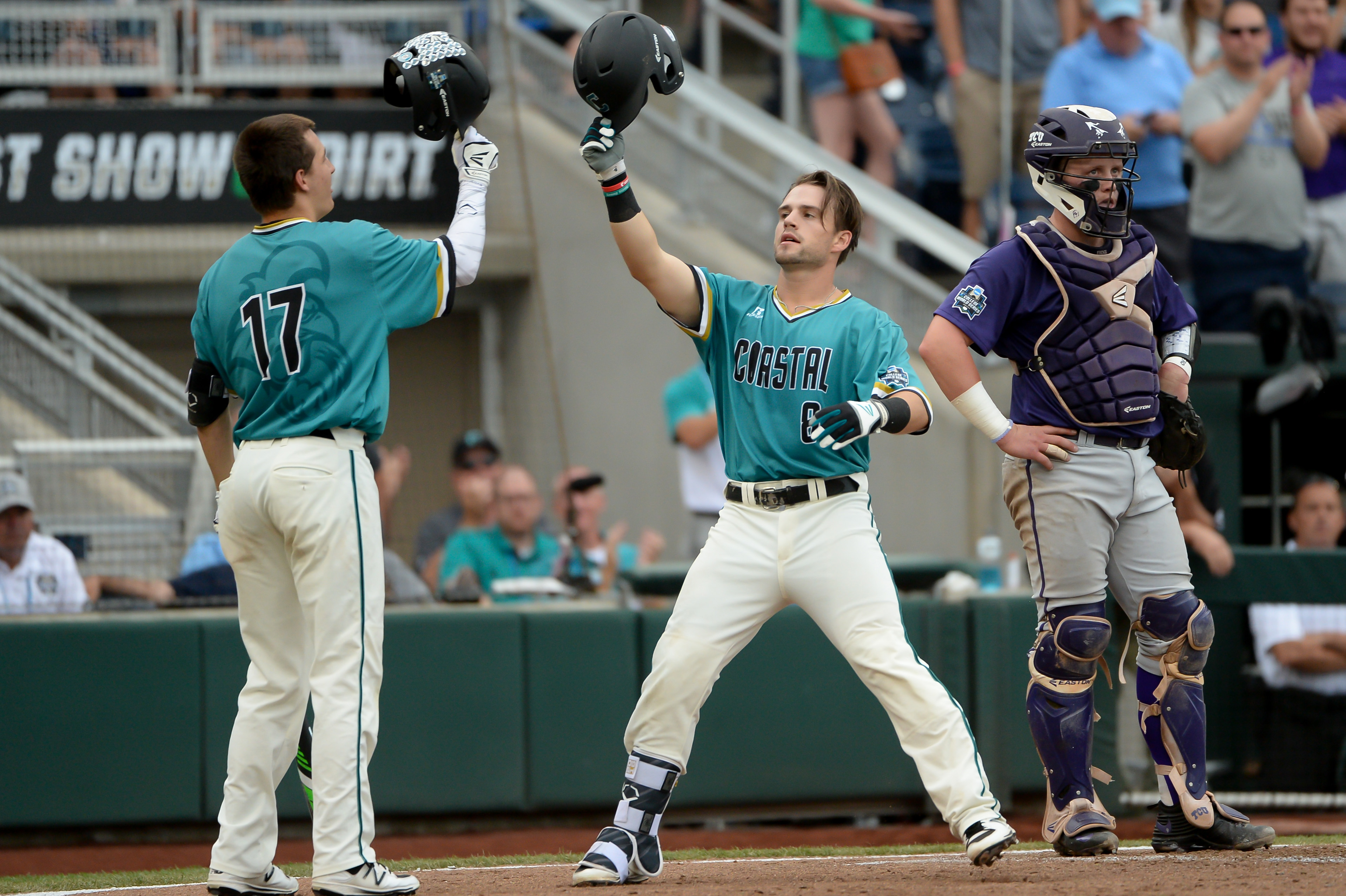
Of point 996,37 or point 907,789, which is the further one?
point 996,37

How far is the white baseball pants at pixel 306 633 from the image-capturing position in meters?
4.34

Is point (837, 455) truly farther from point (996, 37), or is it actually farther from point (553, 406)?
point (996, 37)

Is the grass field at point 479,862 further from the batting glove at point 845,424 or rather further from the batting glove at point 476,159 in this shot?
the batting glove at point 476,159

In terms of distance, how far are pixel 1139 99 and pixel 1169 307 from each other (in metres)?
4.29

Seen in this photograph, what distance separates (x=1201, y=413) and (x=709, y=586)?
3568mm

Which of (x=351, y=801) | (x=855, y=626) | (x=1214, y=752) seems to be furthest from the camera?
(x=1214, y=752)

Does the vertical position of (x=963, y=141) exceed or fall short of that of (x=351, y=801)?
it exceeds it

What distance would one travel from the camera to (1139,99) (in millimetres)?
9156

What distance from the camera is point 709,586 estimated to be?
4738mm

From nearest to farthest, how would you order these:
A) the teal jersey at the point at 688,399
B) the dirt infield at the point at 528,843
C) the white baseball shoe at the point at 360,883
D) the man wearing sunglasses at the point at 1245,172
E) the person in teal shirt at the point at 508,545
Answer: the white baseball shoe at the point at 360,883 → the dirt infield at the point at 528,843 → the person in teal shirt at the point at 508,545 → the teal jersey at the point at 688,399 → the man wearing sunglasses at the point at 1245,172

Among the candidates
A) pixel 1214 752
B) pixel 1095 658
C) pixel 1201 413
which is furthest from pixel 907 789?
pixel 1095 658

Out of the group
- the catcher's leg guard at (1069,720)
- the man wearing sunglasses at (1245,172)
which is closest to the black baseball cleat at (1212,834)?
the catcher's leg guard at (1069,720)

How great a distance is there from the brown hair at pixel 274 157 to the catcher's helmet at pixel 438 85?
0.34m

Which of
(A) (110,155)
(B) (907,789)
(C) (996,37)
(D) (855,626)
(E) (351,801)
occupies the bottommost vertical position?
(B) (907,789)
